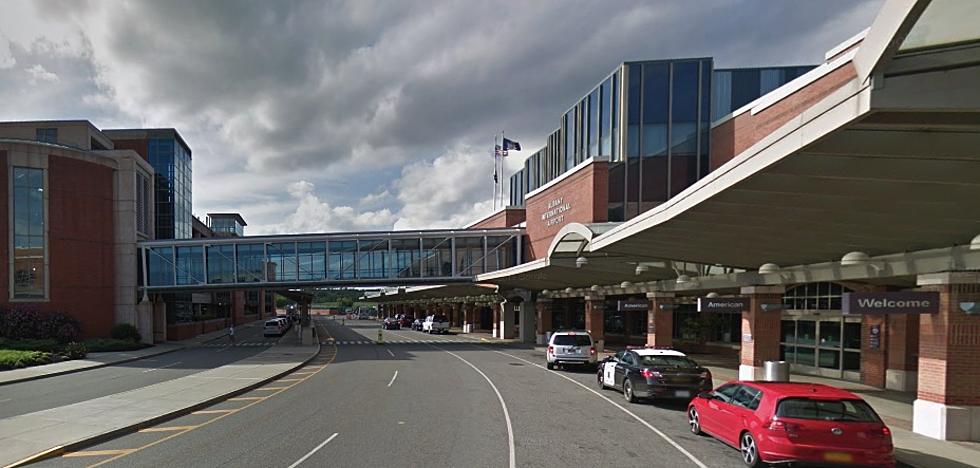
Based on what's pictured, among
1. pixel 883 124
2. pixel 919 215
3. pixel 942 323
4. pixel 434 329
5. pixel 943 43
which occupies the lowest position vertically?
pixel 434 329

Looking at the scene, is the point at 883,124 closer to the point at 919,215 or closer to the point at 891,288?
the point at 919,215

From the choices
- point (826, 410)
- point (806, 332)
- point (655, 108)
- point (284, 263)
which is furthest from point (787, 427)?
point (284, 263)

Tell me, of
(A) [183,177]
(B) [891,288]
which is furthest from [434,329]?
(B) [891,288]

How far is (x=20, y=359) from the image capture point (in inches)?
1009

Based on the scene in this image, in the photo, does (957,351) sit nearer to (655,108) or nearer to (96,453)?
(96,453)

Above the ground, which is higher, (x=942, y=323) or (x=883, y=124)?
(x=883, y=124)

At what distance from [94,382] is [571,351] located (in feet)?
60.6

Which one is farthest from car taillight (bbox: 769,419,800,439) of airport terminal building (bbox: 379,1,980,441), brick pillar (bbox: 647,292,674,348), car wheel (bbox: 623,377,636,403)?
brick pillar (bbox: 647,292,674,348)

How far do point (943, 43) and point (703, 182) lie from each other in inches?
213

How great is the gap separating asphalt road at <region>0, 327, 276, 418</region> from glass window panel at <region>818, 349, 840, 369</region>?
25671 mm

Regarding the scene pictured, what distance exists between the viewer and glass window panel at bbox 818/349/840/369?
22627 millimetres

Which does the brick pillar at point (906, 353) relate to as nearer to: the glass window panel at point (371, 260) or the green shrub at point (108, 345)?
the glass window panel at point (371, 260)

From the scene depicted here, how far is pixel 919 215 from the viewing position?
9.90 m

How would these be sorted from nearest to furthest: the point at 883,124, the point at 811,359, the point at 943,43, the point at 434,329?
the point at 943,43 < the point at 883,124 < the point at 811,359 < the point at 434,329
